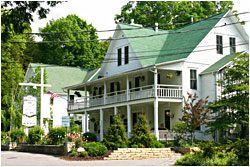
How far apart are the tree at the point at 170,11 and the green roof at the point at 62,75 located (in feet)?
31.6

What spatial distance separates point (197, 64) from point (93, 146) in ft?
39.8

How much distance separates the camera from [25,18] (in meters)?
10.1

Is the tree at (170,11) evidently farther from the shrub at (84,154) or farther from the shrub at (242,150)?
the shrub at (242,150)

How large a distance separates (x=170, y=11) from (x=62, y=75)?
1646 cm

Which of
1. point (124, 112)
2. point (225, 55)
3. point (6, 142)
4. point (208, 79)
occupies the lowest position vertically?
point (6, 142)

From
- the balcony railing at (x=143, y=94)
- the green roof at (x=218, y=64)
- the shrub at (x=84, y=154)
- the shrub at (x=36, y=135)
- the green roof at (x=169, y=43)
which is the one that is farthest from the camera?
the green roof at (x=169, y=43)

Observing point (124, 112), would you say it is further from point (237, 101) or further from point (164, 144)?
point (237, 101)

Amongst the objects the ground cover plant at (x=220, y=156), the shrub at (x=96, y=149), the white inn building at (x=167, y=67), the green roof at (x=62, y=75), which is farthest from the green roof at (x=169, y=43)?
the green roof at (x=62, y=75)

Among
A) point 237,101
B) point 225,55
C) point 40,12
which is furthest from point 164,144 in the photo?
point 40,12

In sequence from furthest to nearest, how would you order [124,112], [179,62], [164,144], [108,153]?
1. [124,112]
2. [179,62]
3. [164,144]
4. [108,153]

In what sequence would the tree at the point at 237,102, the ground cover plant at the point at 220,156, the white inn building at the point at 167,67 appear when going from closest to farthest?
the ground cover plant at the point at 220,156
the tree at the point at 237,102
the white inn building at the point at 167,67

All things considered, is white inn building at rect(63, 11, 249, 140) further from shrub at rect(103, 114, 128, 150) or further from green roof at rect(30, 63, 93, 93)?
green roof at rect(30, 63, 93, 93)

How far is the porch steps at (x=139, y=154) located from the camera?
22203 mm

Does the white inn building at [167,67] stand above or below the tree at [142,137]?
above
